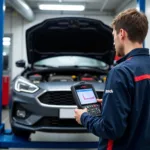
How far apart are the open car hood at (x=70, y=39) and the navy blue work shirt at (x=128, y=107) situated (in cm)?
215

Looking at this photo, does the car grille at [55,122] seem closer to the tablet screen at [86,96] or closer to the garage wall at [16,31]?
the tablet screen at [86,96]

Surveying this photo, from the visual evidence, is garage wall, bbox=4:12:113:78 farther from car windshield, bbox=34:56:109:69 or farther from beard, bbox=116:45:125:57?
beard, bbox=116:45:125:57

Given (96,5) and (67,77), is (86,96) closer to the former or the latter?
(67,77)

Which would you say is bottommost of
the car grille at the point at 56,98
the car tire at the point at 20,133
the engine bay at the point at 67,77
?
the car tire at the point at 20,133

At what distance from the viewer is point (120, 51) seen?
1454 mm

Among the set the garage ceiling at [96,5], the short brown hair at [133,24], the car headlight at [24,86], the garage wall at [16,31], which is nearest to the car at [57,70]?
the car headlight at [24,86]

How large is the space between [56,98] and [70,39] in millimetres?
1325

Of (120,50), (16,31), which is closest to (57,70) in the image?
(120,50)

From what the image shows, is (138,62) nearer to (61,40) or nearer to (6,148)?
(6,148)

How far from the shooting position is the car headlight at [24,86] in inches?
118

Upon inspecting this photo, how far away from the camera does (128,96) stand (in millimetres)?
1289

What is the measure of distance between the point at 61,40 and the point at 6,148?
177 cm

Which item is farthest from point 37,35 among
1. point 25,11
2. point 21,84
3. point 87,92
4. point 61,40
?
point 25,11

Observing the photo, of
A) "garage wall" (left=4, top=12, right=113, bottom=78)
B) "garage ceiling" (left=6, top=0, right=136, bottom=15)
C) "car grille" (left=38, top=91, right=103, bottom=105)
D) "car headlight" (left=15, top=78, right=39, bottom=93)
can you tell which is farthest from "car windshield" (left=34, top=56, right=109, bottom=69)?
"garage wall" (left=4, top=12, right=113, bottom=78)
